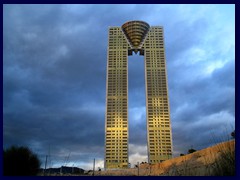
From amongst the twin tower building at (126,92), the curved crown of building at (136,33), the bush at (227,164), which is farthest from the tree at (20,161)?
the curved crown of building at (136,33)

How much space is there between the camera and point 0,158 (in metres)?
3.88

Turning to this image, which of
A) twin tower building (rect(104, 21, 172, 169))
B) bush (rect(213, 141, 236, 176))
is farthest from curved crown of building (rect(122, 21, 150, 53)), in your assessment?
bush (rect(213, 141, 236, 176))

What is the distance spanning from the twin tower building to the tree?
76638 mm

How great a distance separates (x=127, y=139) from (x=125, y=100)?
1317 cm

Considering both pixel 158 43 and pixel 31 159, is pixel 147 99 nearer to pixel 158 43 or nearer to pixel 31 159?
pixel 158 43

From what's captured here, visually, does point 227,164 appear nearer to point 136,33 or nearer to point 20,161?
point 20,161

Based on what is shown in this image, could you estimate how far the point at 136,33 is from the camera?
10562 cm

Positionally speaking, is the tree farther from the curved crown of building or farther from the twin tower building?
the curved crown of building

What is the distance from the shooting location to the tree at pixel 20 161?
7.56 meters

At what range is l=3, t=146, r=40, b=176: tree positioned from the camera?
7.56 m

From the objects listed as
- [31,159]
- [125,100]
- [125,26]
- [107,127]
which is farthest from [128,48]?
[31,159]

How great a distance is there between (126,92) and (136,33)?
24499 millimetres

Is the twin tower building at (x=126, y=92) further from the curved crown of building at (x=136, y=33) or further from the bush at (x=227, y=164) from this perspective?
the bush at (x=227, y=164)

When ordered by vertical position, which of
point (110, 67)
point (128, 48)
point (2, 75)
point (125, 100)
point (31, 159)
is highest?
point (128, 48)
